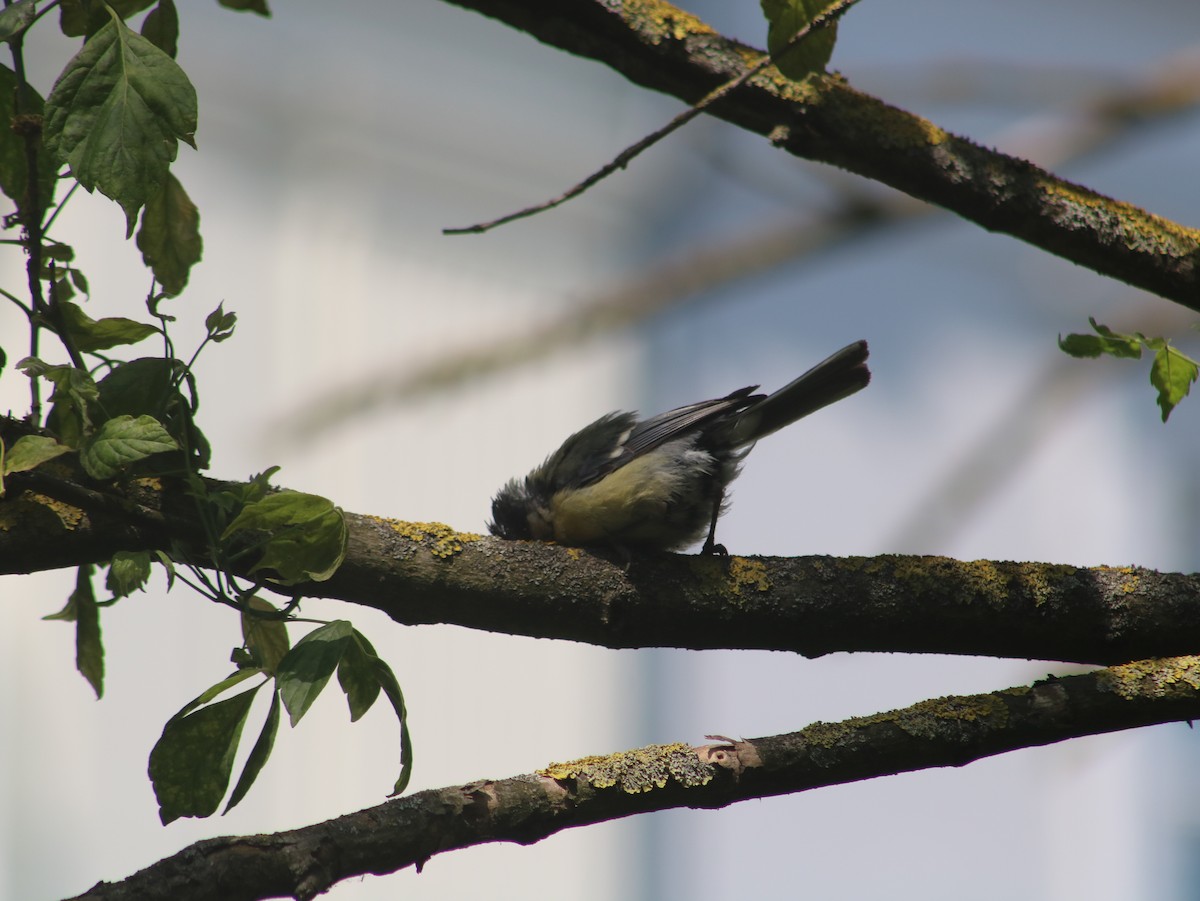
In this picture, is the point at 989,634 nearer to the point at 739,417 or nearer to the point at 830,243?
the point at 739,417

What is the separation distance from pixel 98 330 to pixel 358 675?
79cm

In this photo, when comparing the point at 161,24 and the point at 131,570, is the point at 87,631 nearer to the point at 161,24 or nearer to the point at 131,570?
the point at 131,570

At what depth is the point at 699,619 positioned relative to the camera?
2.37 m

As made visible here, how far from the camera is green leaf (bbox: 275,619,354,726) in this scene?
1657 mm

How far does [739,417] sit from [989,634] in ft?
5.20

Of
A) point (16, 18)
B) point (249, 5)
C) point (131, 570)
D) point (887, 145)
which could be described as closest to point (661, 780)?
point (131, 570)

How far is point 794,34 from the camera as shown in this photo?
2.04 m

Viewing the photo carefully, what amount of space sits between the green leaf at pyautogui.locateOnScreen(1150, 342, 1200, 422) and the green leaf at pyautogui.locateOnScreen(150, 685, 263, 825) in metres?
1.78

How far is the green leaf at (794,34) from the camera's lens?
2014 millimetres

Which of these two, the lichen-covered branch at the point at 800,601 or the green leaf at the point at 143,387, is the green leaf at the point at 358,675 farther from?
the green leaf at the point at 143,387

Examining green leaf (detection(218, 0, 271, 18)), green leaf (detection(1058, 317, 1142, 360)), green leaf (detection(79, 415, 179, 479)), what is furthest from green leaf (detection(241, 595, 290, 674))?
green leaf (detection(1058, 317, 1142, 360))

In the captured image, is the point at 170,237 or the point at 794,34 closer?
the point at 794,34

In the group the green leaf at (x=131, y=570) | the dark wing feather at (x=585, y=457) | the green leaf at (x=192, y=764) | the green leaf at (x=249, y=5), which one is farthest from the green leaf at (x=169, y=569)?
the dark wing feather at (x=585, y=457)

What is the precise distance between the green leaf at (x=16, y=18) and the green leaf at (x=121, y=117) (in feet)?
0.33
